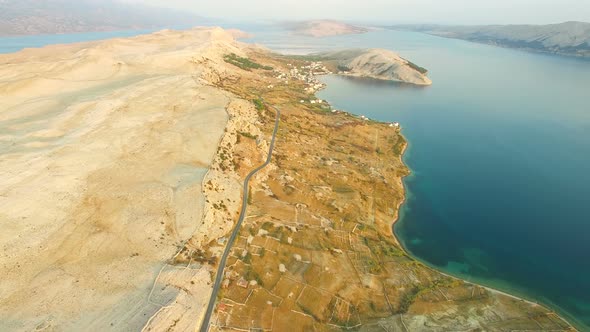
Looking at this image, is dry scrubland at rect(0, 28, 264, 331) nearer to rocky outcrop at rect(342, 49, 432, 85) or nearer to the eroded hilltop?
the eroded hilltop

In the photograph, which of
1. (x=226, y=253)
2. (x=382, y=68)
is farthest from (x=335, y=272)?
(x=382, y=68)

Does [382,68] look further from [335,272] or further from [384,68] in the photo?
[335,272]

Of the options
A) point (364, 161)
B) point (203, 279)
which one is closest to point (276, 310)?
point (203, 279)

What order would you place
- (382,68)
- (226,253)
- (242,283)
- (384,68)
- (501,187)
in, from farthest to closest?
(382,68) → (384,68) → (501,187) → (226,253) → (242,283)

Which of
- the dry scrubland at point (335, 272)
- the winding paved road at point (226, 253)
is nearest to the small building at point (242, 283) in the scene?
the dry scrubland at point (335, 272)

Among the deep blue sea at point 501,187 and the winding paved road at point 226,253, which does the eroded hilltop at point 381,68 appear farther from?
the winding paved road at point 226,253

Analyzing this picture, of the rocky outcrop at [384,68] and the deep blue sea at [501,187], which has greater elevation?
the rocky outcrop at [384,68]

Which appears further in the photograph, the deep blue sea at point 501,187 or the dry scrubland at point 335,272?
the deep blue sea at point 501,187

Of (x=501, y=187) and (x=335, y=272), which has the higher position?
(x=501, y=187)
